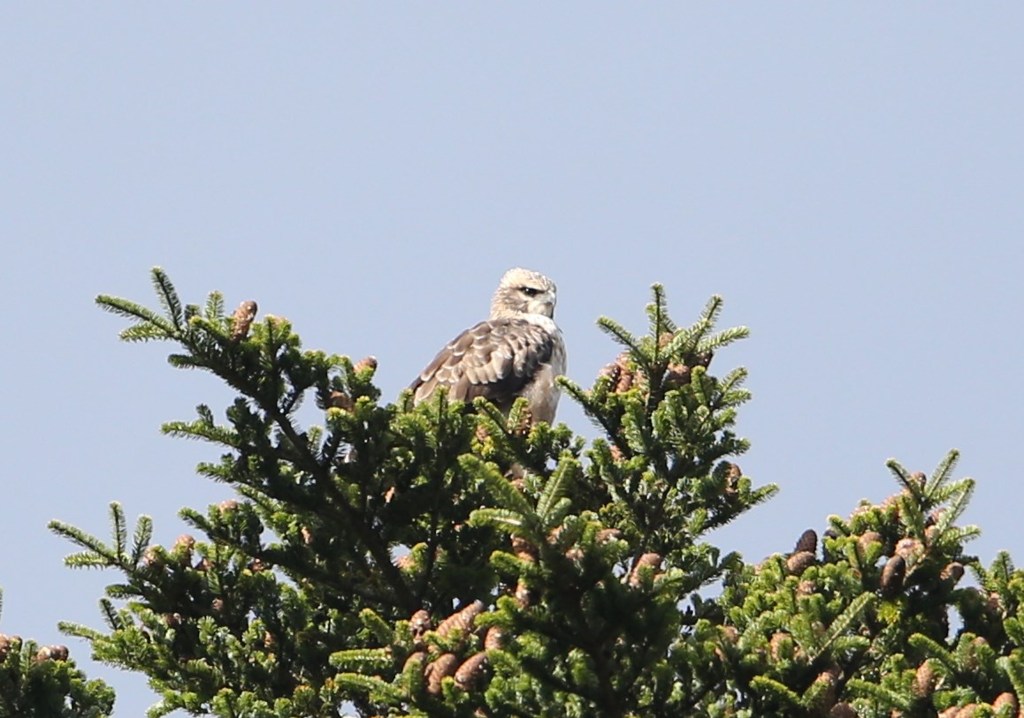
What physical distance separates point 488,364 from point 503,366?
0.11m

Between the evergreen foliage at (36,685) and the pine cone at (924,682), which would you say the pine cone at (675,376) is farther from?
the evergreen foliage at (36,685)

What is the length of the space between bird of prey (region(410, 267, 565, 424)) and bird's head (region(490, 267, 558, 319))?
905 millimetres

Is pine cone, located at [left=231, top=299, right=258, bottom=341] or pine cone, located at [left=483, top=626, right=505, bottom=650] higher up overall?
pine cone, located at [left=231, top=299, right=258, bottom=341]

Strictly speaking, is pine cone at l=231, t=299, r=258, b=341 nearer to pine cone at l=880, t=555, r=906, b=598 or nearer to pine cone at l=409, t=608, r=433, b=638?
pine cone at l=409, t=608, r=433, b=638

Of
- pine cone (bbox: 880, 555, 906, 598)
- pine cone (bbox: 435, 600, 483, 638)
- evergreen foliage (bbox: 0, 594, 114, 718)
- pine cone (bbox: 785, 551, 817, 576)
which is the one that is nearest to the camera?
pine cone (bbox: 435, 600, 483, 638)

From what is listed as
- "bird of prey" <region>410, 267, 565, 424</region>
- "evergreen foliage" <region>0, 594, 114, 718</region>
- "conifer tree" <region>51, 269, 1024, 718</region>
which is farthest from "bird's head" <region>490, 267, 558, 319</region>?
"evergreen foliage" <region>0, 594, 114, 718</region>

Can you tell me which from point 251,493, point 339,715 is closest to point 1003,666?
point 339,715

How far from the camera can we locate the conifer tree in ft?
22.2

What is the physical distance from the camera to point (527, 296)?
14.9 metres

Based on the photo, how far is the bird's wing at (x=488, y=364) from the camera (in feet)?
42.0

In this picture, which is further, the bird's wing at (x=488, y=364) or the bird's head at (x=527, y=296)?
the bird's head at (x=527, y=296)

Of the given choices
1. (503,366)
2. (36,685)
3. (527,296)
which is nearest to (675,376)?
(36,685)

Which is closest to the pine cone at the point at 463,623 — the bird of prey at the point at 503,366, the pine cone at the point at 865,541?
the pine cone at the point at 865,541

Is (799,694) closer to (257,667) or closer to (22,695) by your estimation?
(257,667)
